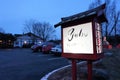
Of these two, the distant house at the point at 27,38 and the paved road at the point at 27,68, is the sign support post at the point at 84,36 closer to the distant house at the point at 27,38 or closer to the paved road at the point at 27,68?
the paved road at the point at 27,68

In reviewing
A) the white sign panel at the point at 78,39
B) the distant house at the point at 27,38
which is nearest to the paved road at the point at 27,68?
the white sign panel at the point at 78,39

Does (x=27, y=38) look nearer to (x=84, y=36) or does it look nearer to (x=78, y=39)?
(x=78, y=39)

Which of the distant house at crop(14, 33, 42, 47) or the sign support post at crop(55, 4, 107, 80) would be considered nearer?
the sign support post at crop(55, 4, 107, 80)

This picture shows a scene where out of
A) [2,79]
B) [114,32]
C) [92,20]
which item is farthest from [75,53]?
[114,32]

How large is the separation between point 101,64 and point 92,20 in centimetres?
701

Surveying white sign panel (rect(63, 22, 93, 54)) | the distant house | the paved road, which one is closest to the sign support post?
white sign panel (rect(63, 22, 93, 54))

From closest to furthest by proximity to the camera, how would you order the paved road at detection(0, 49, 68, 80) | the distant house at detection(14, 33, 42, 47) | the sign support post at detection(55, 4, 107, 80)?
the sign support post at detection(55, 4, 107, 80), the paved road at detection(0, 49, 68, 80), the distant house at detection(14, 33, 42, 47)

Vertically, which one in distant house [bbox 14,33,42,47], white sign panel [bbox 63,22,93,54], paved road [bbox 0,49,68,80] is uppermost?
distant house [bbox 14,33,42,47]

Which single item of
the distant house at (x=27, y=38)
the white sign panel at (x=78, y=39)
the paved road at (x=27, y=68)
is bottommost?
the paved road at (x=27, y=68)

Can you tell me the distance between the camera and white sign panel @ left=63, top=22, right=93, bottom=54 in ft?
21.3

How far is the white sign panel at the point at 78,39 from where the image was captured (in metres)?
6.50

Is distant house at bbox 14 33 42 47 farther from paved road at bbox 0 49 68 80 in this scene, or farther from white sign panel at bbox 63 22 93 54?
white sign panel at bbox 63 22 93 54

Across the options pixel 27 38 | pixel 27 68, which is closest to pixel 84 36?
pixel 27 68

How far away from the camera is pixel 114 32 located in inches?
1917
